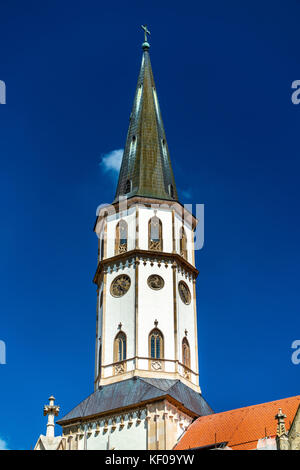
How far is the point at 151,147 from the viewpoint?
58500mm

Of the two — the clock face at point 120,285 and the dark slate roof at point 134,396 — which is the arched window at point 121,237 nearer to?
the clock face at point 120,285

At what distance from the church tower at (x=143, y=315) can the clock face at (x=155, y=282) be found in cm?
7

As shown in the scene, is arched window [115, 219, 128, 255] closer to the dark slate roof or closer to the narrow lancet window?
the dark slate roof

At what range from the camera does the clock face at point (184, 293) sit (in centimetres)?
5278

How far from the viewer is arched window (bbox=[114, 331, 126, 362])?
165 feet

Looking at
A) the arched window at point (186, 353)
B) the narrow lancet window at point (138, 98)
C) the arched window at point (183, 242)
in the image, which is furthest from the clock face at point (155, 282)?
the narrow lancet window at point (138, 98)

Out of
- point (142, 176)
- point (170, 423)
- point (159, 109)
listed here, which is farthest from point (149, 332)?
point (159, 109)

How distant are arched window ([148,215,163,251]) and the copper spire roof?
190 cm

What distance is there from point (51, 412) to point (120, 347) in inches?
394

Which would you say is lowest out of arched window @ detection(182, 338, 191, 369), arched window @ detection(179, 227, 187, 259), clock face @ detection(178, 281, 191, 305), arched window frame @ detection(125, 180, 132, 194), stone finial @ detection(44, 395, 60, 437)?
stone finial @ detection(44, 395, 60, 437)

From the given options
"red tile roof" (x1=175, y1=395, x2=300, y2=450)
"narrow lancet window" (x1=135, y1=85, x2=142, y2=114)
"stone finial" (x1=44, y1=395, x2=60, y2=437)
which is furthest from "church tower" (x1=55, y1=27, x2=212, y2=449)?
"stone finial" (x1=44, y1=395, x2=60, y2=437)

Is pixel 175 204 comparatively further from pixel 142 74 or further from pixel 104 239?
pixel 142 74

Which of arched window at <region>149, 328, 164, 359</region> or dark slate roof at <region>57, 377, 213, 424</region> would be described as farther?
arched window at <region>149, 328, 164, 359</region>

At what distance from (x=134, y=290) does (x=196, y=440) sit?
1115 centimetres
